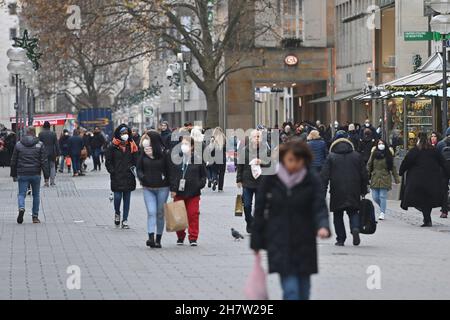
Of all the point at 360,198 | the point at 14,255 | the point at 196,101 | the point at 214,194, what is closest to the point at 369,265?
the point at 360,198

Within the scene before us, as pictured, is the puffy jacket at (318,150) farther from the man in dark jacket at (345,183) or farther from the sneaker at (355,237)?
the sneaker at (355,237)

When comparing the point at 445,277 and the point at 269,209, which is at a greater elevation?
the point at 269,209

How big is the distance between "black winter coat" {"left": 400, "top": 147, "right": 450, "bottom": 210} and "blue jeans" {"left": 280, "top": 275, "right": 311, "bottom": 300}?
13.5m

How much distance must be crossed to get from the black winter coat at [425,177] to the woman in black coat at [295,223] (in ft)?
44.2

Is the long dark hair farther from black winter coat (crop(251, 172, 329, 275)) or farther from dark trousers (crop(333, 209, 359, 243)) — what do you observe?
black winter coat (crop(251, 172, 329, 275))

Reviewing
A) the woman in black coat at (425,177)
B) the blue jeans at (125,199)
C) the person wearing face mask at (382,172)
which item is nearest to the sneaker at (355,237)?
the woman in black coat at (425,177)

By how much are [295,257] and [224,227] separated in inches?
508

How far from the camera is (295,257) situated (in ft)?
33.7

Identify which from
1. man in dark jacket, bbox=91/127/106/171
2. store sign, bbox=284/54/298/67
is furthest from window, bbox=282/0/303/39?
man in dark jacket, bbox=91/127/106/171

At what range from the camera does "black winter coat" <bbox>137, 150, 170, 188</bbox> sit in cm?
1944

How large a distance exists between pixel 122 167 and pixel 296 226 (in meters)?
12.7

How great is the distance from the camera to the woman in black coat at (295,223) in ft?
33.6

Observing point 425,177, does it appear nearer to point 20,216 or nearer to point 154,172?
point 154,172
